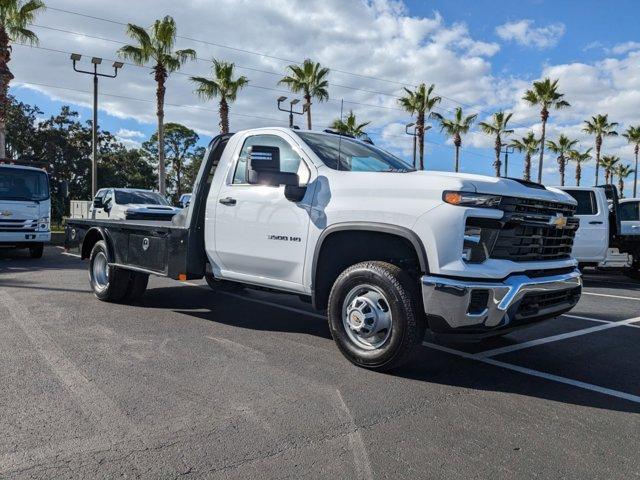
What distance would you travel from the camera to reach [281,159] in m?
5.28

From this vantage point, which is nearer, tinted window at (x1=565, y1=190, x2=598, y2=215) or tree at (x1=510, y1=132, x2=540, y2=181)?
tinted window at (x1=565, y1=190, x2=598, y2=215)

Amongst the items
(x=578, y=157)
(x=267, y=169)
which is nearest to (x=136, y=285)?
(x=267, y=169)

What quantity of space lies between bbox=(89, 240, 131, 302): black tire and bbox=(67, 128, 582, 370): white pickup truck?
1.43 m

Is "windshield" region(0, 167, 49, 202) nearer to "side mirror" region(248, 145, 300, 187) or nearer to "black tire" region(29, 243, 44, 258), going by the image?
"black tire" region(29, 243, 44, 258)

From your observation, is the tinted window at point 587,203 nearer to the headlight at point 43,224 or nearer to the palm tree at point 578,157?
the headlight at point 43,224

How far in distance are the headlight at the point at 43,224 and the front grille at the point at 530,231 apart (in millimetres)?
12623

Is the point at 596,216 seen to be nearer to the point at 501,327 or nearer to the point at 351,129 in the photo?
the point at 501,327

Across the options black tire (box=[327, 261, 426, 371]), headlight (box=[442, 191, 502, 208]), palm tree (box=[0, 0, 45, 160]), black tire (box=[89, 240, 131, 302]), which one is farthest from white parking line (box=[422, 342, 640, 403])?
palm tree (box=[0, 0, 45, 160])

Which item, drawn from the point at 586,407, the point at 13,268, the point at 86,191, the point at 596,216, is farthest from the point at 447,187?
the point at 86,191

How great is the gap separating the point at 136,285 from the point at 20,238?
756 cm

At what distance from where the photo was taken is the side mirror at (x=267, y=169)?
475 centimetres

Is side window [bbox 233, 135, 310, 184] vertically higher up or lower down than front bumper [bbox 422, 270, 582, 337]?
higher up

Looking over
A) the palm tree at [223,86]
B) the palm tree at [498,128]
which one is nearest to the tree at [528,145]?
the palm tree at [498,128]

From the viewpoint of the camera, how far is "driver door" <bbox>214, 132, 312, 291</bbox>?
4887 millimetres
